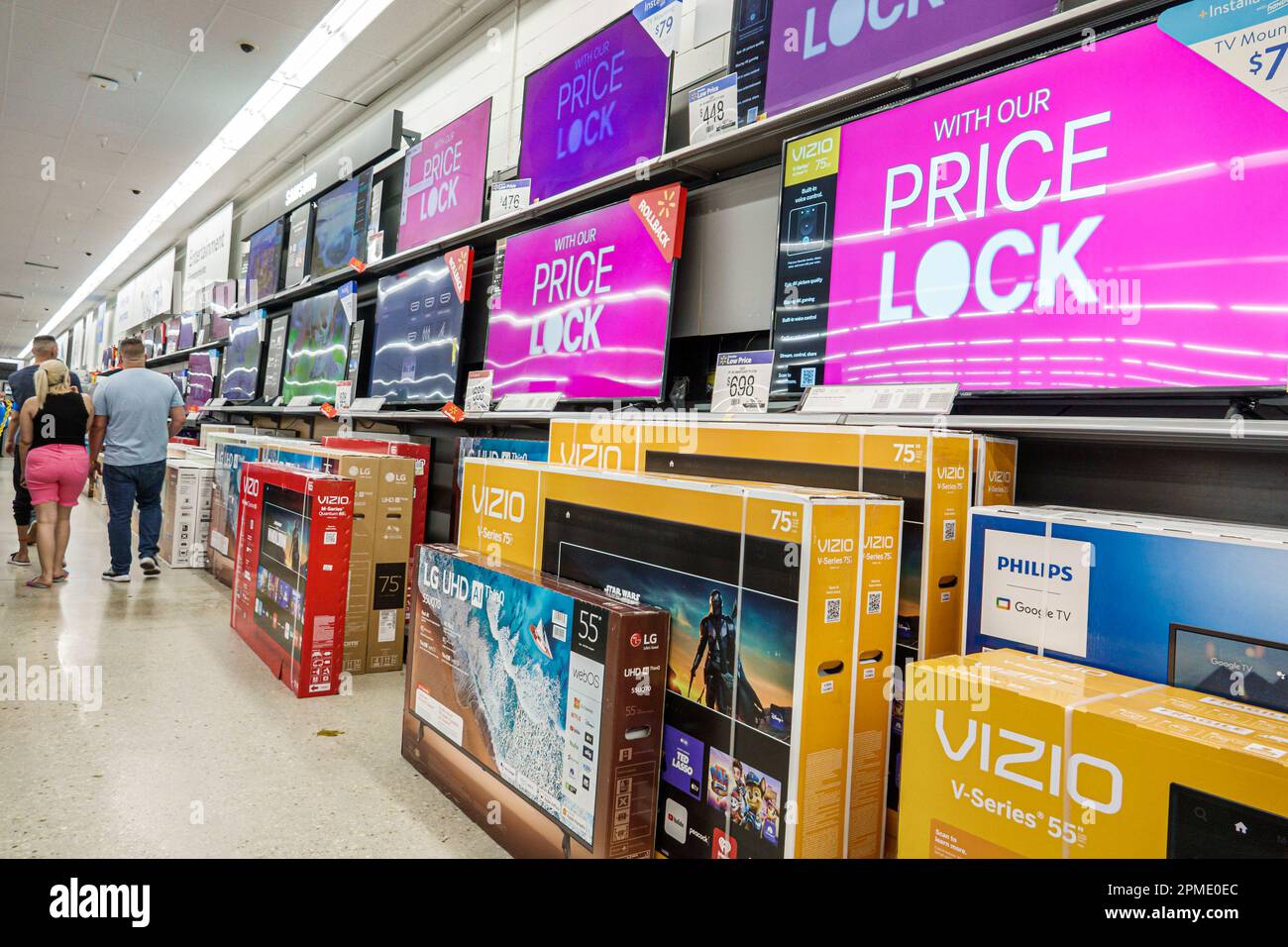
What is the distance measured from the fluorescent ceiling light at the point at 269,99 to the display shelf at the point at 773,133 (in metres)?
1.90

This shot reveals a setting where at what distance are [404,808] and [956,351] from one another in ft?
5.47

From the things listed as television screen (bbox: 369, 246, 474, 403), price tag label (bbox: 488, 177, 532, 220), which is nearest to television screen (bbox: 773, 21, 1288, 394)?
price tag label (bbox: 488, 177, 532, 220)

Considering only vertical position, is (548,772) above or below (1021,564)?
below

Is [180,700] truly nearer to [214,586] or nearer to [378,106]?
[214,586]

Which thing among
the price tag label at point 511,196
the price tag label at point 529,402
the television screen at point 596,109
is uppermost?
the television screen at point 596,109

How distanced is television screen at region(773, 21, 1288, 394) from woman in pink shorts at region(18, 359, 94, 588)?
3.95 meters

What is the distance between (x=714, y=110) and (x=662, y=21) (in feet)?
1.69

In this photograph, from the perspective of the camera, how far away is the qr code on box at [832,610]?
4.05 ft

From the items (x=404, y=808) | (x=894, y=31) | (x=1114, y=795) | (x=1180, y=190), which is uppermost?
(x=894, y=31)

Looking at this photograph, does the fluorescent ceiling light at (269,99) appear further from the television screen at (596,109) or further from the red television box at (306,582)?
the red television box at (306,582)

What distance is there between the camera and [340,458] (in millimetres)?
2918

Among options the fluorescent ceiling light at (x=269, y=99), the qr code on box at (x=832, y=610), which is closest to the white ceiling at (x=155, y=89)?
the fluorescent ceiling light at (x=269, y=99)

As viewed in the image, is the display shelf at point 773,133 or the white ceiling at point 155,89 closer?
the display shelf at point 773,133
